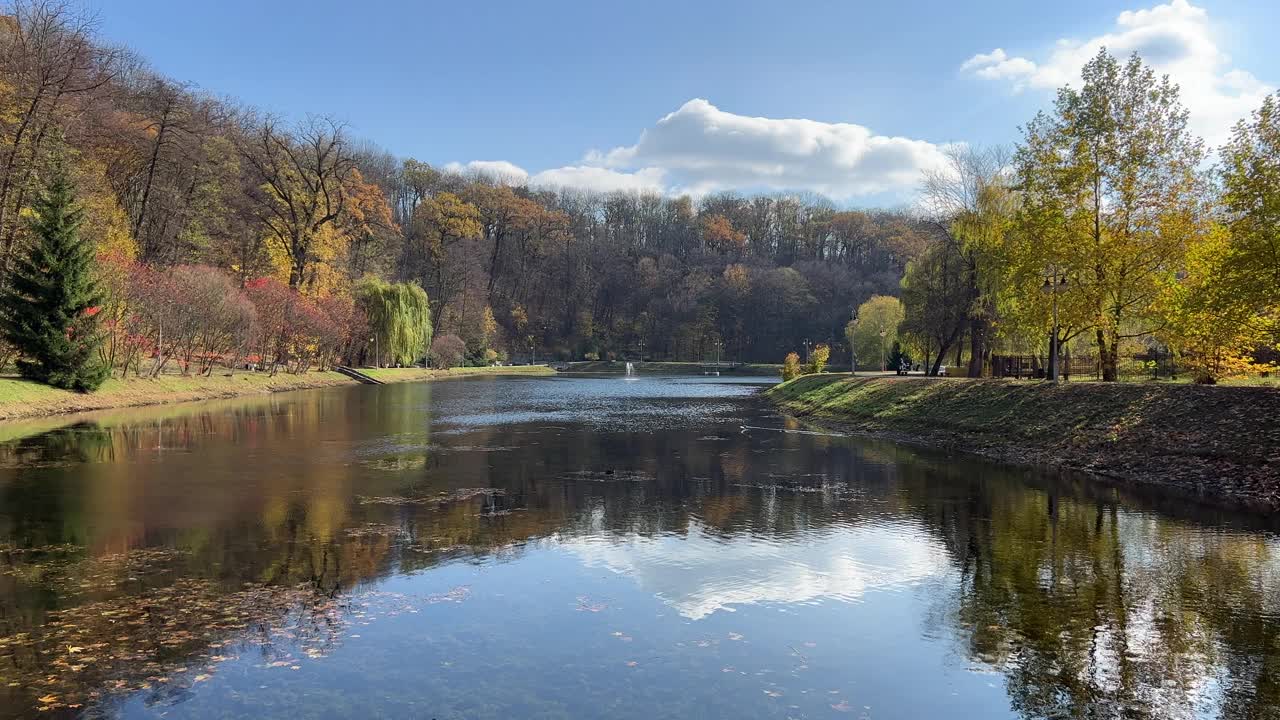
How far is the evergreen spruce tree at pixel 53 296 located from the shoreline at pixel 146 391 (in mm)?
1550

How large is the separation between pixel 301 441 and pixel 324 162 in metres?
57.0

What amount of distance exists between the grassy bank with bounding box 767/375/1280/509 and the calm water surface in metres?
2.38

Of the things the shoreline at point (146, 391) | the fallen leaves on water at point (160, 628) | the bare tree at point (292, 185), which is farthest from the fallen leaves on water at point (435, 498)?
the bare tree at point (292, 185)

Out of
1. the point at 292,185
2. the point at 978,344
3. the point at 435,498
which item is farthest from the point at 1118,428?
the point at 292,185

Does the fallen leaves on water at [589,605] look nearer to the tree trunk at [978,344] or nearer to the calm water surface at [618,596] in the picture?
the calm water surface at [618,596]

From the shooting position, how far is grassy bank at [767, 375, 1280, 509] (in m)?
18.8

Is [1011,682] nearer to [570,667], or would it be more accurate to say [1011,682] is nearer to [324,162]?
[570,667]

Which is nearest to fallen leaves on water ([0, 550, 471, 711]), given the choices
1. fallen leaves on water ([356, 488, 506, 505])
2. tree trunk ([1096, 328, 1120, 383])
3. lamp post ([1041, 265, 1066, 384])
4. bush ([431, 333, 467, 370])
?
fallen leaves on water ([356, 488, 506, 505])

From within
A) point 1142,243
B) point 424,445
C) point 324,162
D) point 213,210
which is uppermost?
point 324,162

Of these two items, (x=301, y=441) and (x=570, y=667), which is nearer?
(x=570, y=667)

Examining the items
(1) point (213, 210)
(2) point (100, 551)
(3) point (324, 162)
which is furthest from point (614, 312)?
(2) point (100, 551)

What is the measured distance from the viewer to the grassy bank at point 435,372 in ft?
267

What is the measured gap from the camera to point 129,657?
26.2ft

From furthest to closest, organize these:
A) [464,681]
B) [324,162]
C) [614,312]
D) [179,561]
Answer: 1. [614,312]
2. [324,162]
3. [179,561]
4. [464,681]
